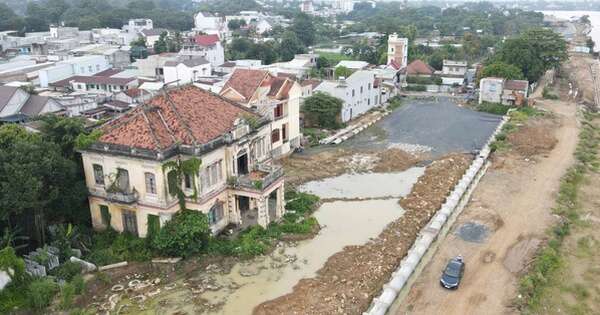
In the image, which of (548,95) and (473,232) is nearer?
(473,232)

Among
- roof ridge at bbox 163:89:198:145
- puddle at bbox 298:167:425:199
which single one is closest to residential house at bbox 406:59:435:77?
puddle at bbox 298:167:425:199

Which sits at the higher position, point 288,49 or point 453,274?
point 288,49

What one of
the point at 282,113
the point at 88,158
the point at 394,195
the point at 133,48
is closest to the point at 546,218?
the point at 394,195

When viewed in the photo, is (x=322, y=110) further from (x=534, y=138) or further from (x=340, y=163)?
(x=534, y=138)

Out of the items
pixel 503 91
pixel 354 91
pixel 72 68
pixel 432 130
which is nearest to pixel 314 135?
pixel 354 91

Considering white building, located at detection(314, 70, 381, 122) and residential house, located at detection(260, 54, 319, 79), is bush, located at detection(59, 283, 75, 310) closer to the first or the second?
Answer: white building, located at detection(314, 70, 381, 122)

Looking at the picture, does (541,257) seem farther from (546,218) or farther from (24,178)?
(24,178)
